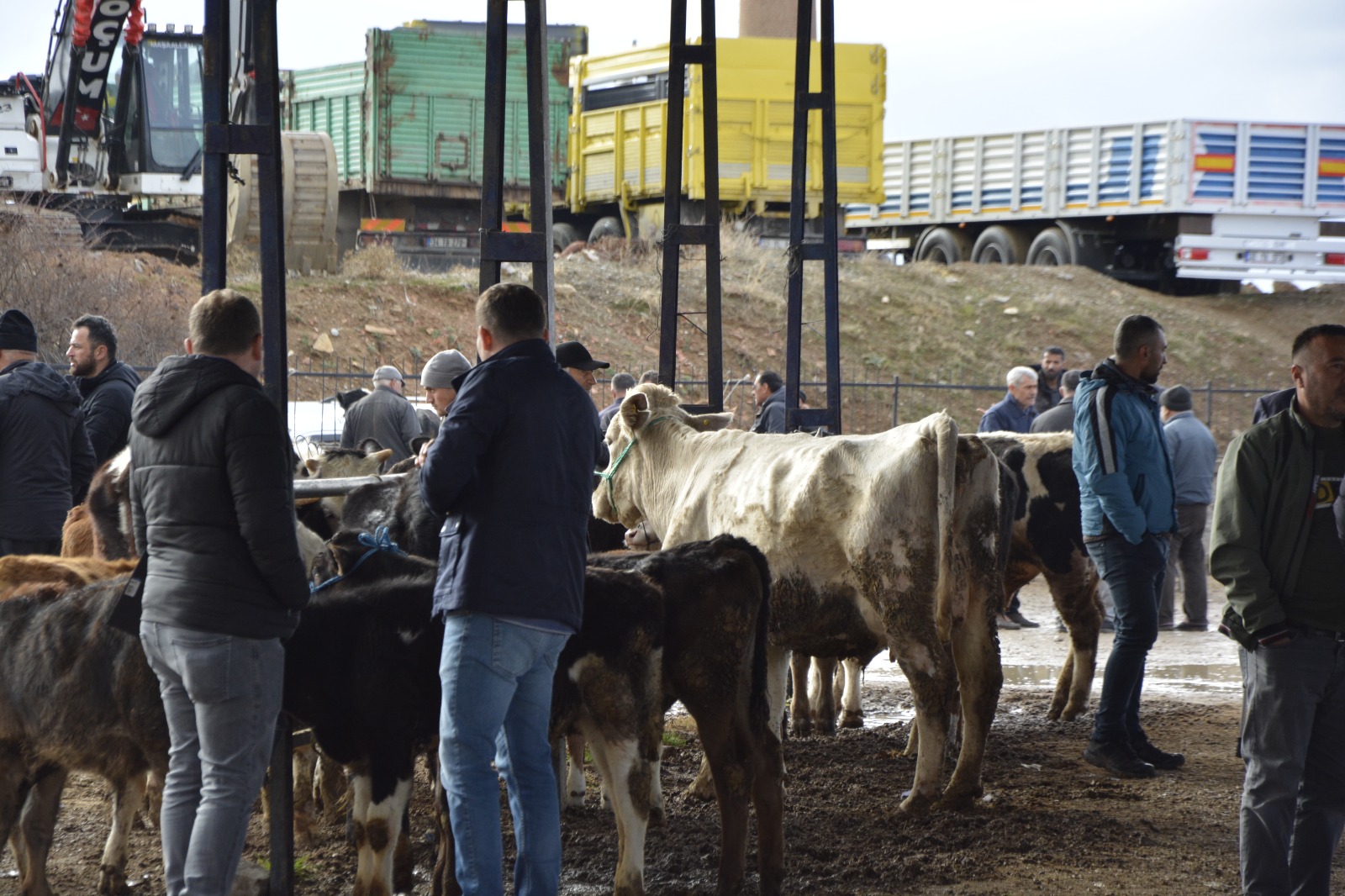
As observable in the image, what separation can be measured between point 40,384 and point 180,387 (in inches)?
144

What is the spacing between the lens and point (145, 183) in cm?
2200

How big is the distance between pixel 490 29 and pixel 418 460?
83.7 inches

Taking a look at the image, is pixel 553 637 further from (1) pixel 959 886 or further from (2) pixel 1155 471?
(2) pixel 1155 471

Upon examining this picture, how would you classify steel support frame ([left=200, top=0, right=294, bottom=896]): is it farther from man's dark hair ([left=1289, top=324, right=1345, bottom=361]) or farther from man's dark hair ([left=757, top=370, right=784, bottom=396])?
man's dark hair ([left=757, top=370, right=784, bottom=396])

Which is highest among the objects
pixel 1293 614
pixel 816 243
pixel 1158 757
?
pixel 816 243

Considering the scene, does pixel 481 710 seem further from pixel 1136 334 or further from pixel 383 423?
pixel 383 423

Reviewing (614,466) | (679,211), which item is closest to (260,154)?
(614,466)

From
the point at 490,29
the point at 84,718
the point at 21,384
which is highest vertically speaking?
the point at 490,29

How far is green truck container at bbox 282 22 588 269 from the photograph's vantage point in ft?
83.5

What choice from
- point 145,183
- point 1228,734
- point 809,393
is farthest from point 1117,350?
point 145,183

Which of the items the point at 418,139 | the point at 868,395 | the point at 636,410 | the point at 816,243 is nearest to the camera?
the point at 636,410

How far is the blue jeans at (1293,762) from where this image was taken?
4.52m

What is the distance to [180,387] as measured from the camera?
4156 millimetres

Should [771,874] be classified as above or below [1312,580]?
below
